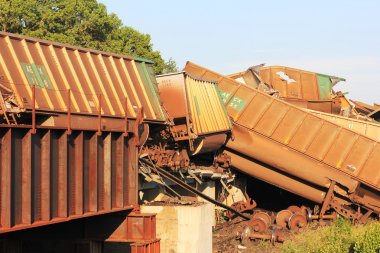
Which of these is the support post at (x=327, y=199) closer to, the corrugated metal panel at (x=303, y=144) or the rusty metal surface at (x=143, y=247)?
the corrugated metal panel at (x=303, y=144)

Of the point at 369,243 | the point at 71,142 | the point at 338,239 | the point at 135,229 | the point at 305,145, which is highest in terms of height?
the point at 71,142

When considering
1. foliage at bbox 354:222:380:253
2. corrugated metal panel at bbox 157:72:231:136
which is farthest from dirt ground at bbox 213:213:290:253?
corrugated metal panel at bbox 157:72:231:136

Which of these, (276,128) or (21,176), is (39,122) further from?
(276,128)

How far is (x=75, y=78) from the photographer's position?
12.4 m

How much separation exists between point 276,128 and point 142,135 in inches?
318

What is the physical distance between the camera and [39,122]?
36.1 feet

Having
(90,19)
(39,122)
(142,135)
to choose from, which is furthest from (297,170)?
(90,19)

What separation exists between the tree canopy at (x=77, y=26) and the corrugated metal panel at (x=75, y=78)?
2538cm

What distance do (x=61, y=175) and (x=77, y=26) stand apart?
33.4 m

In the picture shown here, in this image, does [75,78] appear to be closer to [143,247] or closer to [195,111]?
[143,247]

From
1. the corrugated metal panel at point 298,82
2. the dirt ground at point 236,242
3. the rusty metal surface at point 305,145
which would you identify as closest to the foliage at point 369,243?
the dirt ground at point 236,242

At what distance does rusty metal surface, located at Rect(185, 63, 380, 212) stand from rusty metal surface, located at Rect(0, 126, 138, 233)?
8345mm

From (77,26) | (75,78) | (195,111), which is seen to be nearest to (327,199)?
(195,111)

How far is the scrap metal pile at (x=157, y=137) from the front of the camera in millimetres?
10391
